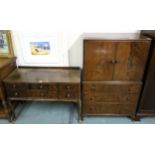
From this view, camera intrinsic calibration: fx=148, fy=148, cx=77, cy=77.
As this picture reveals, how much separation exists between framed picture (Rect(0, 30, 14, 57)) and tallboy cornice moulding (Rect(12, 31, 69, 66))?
68mm

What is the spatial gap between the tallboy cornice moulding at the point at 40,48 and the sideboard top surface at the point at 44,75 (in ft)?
0.40

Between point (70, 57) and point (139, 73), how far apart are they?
1010mm

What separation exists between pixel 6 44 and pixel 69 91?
1195mm

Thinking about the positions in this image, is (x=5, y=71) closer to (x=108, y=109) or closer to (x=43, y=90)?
(x=43, y=90)

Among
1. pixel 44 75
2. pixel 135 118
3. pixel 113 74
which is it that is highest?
pixel 113 74

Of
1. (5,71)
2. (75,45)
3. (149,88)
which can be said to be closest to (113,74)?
(149,88)

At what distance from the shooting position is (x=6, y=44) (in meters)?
2.20

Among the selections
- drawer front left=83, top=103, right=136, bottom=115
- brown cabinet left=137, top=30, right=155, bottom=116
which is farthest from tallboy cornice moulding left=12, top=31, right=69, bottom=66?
brown cabinet left=137, top=30, right=155, bottom=116

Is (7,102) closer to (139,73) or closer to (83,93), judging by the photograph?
(83,93)

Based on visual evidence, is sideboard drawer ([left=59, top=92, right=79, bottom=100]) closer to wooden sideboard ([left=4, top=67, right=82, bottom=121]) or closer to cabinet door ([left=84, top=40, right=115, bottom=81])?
wooden sideboard ([left=4, top=67, right=82, bottom=121])

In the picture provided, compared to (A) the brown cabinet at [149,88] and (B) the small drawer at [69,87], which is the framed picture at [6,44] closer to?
(B) the small drawer at [69,87]

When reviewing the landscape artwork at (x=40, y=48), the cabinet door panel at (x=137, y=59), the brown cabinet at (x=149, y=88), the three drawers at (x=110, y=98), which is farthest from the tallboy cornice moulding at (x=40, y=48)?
the brown cabinet at (x=149, y=88)

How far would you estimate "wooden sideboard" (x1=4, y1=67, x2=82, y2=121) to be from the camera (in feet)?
6.21

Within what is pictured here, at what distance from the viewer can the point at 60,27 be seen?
6.64 ft
